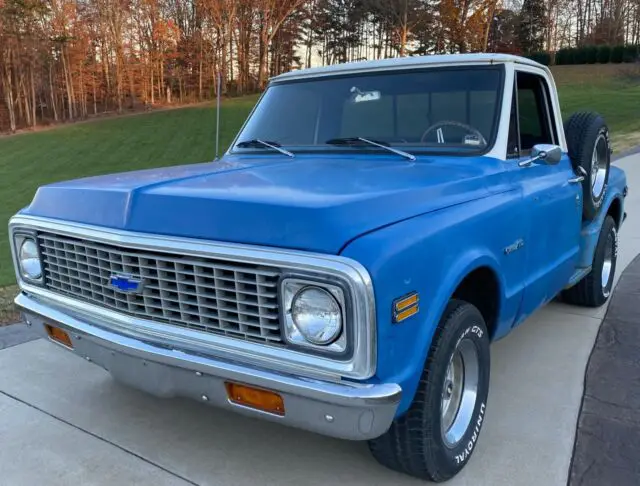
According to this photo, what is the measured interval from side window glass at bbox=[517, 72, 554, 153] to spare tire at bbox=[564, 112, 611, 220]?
24 centimetres

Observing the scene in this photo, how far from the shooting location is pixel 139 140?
86.5 feet

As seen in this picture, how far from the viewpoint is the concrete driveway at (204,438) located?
2.66 meters

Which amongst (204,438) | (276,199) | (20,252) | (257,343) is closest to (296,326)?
(257,343)

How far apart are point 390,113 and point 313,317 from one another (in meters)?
1.78

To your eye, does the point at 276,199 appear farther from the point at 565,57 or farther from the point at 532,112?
the point at 565,57

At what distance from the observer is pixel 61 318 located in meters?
2.75

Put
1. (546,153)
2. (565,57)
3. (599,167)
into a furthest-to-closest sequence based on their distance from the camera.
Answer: (565,57), (599,167), (546,153)

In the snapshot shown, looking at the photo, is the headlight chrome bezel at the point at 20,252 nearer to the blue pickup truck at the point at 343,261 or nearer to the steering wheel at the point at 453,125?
the blue pickup truck at the point at 343,261

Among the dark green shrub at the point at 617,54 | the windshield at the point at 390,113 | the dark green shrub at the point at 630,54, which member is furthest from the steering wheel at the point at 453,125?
the dark green shrub at the point at 617,54

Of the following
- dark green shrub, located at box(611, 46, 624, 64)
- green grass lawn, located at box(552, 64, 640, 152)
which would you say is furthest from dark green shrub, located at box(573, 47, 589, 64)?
dark green shrub, located at box(611, 46, 624, 64)

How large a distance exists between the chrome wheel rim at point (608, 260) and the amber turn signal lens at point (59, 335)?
13.4 ft

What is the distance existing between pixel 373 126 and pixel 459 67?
1.90ft

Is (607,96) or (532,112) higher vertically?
(532,112)

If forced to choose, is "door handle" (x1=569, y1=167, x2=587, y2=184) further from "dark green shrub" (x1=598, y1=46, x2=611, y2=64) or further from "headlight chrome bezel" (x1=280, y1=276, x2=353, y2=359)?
"dark green shrub" (x1=598, y1=46, x2=611, y2=64)
